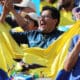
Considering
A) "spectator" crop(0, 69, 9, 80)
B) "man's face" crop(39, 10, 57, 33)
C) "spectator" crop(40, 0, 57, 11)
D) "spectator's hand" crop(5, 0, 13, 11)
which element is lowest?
"spectator" crop(0, 69, 9, 80)

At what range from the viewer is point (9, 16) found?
358cm

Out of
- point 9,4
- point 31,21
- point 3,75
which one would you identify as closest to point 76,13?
point 31,21

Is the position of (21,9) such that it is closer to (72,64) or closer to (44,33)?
(44,33)

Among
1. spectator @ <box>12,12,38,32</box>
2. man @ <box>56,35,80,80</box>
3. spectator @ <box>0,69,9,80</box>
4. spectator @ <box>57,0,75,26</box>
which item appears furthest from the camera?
spectator @ <box>57,0,75,26</box>

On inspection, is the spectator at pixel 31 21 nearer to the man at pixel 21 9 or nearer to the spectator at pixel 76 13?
the man at pixel 21 9

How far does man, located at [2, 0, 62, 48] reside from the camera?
3258 mm

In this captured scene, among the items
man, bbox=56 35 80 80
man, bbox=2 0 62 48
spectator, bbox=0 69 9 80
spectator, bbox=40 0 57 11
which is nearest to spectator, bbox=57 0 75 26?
spectator, bbox=40 0 57 11

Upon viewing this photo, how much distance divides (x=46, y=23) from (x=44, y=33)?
0.27ft

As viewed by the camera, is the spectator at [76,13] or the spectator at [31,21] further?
the spectator at [31,21]

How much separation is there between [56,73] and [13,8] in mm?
693

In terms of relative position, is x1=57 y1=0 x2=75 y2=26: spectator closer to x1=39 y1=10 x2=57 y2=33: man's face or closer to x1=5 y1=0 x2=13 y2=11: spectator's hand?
x1=39 y1=10 x2=57 y2=33: man's face

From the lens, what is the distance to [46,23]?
3.28m

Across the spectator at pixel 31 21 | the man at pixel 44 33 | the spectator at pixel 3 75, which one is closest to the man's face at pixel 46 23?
A: the man at pixel 44 33

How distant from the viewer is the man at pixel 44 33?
326 centimetres
